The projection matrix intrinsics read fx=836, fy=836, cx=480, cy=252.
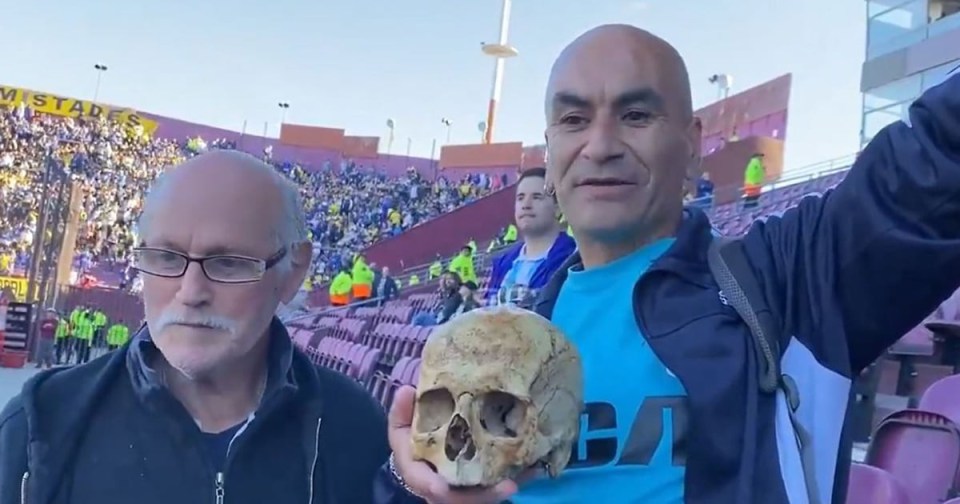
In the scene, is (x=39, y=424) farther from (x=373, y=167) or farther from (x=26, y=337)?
(x=373, y=167)

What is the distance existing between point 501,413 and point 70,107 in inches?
1378

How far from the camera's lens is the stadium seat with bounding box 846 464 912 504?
2021 mm

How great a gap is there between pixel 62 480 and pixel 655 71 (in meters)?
1.17

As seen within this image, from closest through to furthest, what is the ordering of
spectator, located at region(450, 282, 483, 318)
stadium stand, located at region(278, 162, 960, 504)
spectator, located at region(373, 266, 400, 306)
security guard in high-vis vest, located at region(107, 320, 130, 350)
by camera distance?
stadium stand, located at region(278, 162, 960, 504), spectator, located at region(450, 282, 483, 318), spectator, located at region(373, 266, 400, 306), security guard in high-vis vest, located at region(107, 320, 130, 350)

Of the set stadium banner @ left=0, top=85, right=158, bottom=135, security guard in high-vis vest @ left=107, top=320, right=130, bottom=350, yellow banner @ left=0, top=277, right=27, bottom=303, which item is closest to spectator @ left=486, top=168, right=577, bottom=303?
security guard in high-vis vest @ left=107, top=320, right=130, bottom=350

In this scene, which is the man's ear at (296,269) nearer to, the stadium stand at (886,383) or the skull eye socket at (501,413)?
the skull eye socket at (501,413)

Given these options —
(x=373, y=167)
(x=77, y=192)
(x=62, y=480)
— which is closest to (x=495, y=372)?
(x=62, y=480)

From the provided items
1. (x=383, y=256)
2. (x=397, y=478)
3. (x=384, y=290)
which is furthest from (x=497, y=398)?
(x=383, y=256)

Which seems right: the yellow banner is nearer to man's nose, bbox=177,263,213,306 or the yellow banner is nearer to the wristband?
man's nose, bbox=177,263,213,306

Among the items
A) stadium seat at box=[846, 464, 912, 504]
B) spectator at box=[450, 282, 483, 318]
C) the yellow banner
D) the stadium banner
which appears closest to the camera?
stadium seat at box=[846, 464, 912, 504]

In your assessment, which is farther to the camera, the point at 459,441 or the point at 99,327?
the point at 99,327

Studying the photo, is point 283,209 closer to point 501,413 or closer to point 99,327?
point 501,413

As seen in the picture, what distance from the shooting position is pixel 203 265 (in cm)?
139

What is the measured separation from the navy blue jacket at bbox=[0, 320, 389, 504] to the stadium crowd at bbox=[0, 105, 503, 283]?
20478mm
